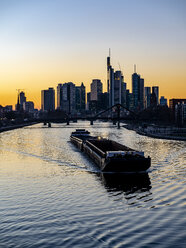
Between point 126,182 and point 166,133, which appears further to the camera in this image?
point 166,133

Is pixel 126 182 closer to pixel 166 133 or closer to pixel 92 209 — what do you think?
pixel 92 209

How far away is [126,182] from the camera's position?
114ft

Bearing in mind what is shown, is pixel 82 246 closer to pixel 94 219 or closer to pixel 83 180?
pixel 94 219

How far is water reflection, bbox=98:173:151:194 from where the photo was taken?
31.6 metres

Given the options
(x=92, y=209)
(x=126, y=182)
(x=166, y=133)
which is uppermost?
(x=166, y=133)

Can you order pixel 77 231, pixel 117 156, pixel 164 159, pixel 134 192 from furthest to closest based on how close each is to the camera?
pixel 164 159, pixel 117 156, pixel 134 192, pixel 77 231

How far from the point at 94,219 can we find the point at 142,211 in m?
3.79

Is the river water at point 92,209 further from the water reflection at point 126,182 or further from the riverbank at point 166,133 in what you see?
the riverbank at point 166,133

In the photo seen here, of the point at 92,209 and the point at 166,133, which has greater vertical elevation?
the point at 166,133

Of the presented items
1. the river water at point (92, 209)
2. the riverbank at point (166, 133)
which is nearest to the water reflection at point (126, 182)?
the river water at point (92, 209)

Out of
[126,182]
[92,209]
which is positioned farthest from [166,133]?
[92,209]

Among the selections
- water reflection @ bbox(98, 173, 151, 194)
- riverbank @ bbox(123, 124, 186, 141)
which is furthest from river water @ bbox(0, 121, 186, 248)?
riverbank @ bbox(123, 124, 186, 141)

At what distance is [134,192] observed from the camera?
30.5 metres

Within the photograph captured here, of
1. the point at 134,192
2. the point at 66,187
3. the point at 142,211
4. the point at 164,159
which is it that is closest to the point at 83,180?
the point at 66,187
